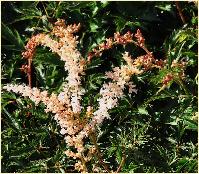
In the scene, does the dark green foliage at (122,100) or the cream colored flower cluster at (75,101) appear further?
the dark green foliage at (122,100)

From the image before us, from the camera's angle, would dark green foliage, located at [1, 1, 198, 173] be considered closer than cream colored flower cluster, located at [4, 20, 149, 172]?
No

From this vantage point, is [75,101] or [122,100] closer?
[75,101]

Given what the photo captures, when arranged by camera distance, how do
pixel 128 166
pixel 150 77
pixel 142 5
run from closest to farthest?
pixel 128 166
pixel 150 77
pixel 142 5

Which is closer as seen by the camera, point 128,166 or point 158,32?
point 128,166

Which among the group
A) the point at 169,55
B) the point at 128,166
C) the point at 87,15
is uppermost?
the point at 87,15

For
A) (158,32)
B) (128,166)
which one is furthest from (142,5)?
(128,166)

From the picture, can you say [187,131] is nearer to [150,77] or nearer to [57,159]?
[150,77]

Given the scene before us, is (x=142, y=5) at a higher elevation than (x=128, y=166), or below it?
higher

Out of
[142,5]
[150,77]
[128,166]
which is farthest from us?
[142,5]
